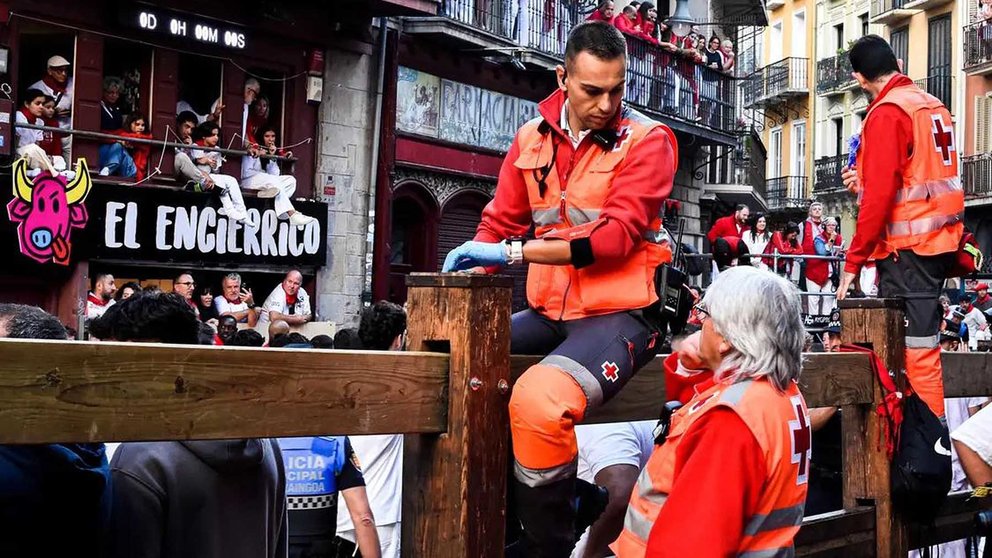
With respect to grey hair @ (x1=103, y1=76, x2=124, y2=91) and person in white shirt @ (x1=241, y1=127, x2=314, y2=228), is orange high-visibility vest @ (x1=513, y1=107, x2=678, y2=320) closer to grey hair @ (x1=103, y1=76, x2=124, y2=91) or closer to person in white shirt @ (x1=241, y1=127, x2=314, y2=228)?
grey hair @ (x1=103, y1=76, x2=124, y2=91)

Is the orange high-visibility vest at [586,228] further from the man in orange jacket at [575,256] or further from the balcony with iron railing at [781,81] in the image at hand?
the balcony with iron railing at [781,81]

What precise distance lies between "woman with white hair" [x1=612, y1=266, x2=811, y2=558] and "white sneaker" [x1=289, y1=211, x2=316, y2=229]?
16.5 meters

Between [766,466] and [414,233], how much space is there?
20582 millimetres

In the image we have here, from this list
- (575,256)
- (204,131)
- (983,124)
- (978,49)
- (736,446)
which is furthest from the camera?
(983,124)

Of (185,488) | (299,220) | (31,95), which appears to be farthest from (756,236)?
(185,488)

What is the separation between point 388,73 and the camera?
22.6 meters

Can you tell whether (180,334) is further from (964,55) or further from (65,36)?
(964,55)

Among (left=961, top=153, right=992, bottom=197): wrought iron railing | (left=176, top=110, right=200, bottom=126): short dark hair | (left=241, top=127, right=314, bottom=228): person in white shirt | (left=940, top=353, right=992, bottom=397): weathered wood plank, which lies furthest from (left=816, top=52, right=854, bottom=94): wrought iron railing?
→ (left=940, top=353, right=992, bottom=397): weathered wood plank

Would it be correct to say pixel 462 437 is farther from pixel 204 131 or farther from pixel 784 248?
pixel 784 248

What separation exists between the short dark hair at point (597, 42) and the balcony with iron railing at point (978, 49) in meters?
44.1

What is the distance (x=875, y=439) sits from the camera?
6559 millimetres

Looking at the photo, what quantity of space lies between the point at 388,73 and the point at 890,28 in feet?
116

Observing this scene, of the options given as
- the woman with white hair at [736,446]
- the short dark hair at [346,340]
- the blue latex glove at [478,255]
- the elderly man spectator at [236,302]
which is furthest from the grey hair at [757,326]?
the elderly man spectator at [236,302]

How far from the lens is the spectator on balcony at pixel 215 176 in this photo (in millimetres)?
18984
